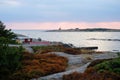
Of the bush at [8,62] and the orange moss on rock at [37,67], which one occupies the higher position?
the bush at [8,62]

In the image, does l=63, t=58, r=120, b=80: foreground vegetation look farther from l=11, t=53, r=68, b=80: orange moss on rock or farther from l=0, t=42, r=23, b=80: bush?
l=0, t=42, r=23, b=80: bush

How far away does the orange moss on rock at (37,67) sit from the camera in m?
18.2

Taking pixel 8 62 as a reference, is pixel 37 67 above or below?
below

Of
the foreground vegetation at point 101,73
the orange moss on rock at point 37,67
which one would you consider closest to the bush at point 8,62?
the orange moss on rock at point 37,67

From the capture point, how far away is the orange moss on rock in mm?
18234

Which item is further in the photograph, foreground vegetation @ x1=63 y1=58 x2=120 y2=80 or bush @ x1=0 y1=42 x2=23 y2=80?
bush @ x1=0 y1=42 x2=23 y2=80

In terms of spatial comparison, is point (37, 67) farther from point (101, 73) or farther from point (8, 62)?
point (101, 73)

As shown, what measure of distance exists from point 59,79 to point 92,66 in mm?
2759

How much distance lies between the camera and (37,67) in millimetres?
20062

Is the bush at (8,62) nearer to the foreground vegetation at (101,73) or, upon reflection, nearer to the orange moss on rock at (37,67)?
the orange moss on rock at (37,67)

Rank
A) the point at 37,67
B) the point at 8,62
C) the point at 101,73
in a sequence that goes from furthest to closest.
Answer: the point at 37,67
the point at 8,62
the point at 101,73

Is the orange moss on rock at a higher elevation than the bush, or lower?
lower

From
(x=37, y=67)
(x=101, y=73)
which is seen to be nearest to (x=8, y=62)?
(x=37, y=67)

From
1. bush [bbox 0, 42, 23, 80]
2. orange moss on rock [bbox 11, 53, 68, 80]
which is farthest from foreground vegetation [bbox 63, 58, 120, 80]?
bush [bbox 0, 42, 23, 80]
